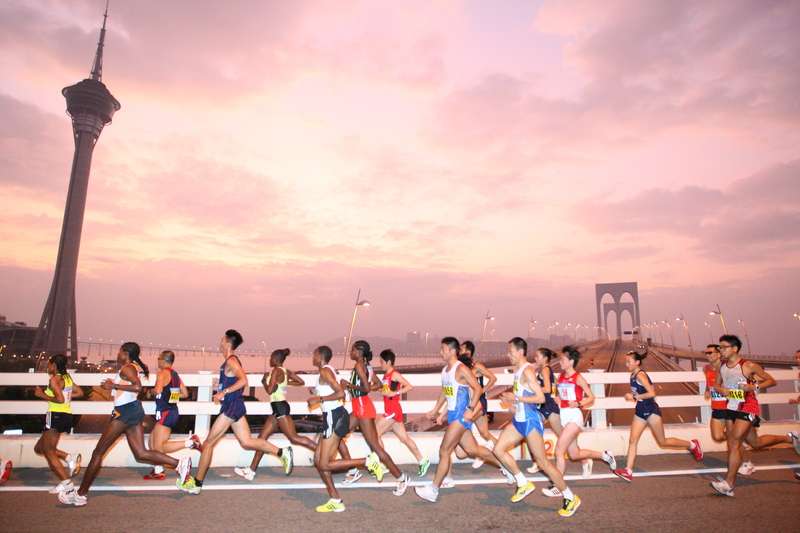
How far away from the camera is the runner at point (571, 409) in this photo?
7.23m

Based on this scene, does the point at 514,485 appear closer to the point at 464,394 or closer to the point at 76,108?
the point at 464,394

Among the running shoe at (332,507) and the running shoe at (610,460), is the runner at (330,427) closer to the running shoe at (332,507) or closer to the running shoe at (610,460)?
the running shoe at (332,507)

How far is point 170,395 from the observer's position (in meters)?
7.75

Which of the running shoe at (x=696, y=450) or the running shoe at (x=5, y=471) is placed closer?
the running shoe at (x=5, y=471)

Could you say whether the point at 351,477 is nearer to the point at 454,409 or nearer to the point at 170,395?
the point at 454,409

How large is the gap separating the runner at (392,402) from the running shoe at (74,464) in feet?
13.8

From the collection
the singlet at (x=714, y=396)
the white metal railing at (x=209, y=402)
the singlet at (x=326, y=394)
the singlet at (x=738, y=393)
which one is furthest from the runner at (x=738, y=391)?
the singlet at (x=326, y=394)

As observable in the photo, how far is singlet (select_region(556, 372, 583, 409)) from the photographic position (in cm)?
745

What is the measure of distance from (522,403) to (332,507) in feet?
8.46

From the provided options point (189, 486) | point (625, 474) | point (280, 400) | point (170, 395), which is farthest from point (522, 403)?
point (170, 395)

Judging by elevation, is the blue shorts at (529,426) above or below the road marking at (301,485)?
above

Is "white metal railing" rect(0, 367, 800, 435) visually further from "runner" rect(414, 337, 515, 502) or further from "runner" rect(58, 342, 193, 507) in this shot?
"runner" rect(414, 337, 515, 502)

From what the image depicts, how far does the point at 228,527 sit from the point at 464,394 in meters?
3.07

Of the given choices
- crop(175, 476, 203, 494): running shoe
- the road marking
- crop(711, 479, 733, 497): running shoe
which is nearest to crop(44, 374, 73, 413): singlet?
the road marking
